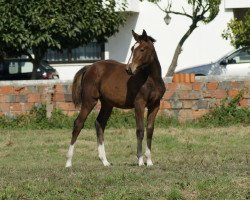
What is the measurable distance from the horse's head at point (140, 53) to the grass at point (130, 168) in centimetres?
147

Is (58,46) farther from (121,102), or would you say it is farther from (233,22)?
(121,102)

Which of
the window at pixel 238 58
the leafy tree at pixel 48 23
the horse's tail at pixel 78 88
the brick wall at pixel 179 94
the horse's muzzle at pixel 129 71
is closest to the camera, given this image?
the horse's muzzle at pixel 129 71

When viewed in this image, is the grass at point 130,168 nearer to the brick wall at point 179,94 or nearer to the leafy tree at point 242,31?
the brick wall at point 179,94

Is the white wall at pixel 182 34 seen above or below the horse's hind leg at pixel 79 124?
above

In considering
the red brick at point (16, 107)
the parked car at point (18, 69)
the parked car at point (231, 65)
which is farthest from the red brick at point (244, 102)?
the parked car at point (18, 69)

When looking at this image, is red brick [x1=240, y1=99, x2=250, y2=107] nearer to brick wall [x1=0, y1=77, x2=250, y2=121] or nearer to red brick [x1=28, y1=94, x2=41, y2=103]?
brick wall [x1=0, y1=77, x2=250, y2=121]

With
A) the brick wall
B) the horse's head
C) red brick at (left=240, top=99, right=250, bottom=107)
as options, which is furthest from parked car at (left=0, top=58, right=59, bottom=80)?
the horse's head

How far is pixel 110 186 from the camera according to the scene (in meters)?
10.5

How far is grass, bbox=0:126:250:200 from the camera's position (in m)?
10.2

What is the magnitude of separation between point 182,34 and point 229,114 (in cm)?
1553

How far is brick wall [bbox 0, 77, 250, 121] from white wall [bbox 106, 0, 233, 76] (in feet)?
49.5

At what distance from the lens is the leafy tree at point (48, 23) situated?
2566 cm

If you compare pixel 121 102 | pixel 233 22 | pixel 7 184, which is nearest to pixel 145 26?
pixel 233 22

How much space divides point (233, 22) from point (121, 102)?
10.6 meters
